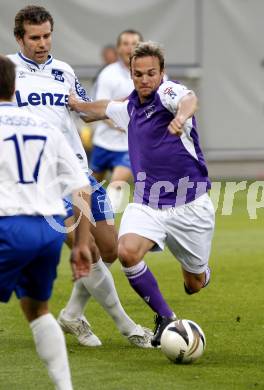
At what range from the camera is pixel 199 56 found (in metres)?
22.8

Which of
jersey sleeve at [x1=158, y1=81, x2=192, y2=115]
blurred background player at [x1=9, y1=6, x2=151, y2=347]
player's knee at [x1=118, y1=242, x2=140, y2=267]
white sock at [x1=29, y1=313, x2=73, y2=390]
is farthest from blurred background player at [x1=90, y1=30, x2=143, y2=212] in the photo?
white sock at [x1=29, y1=313, x2=73, y2=390]

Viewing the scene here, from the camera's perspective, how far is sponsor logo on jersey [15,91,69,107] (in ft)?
27.8

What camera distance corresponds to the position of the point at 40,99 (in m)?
8.47

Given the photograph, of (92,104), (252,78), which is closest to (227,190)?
(252,78)

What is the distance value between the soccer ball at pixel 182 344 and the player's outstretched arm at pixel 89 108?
1.81m

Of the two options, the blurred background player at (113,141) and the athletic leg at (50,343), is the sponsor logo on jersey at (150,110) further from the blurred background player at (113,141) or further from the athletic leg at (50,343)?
the blurred background player at (113,141)

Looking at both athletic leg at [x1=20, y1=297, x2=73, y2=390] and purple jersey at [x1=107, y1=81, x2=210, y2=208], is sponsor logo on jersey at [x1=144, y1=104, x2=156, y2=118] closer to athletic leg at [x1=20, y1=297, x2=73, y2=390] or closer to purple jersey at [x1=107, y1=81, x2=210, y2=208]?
purple jersey at [x1=107, y1=81, x2=210, y2=208]

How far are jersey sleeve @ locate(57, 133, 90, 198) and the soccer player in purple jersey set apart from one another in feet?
5.92

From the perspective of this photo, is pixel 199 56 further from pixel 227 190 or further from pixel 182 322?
pixel 182 322

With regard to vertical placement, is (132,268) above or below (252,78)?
above

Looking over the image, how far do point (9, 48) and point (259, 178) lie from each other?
18.3 ft

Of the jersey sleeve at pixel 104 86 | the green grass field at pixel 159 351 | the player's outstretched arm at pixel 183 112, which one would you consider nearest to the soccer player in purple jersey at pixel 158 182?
the player's outstretched arm at pixel 183 112

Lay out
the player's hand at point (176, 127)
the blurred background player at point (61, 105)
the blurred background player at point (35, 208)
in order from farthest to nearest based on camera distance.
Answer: the blurred background player at point (61, 105) → the player's hand at point (176, 127) → the blurred background player at point (35, 208)

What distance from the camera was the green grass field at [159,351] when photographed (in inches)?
287
